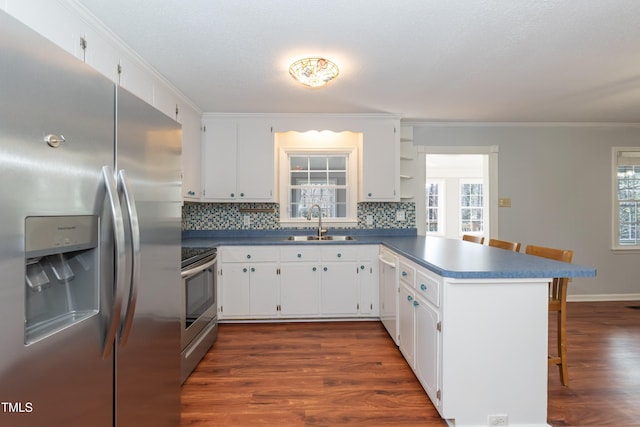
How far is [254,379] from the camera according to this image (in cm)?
228

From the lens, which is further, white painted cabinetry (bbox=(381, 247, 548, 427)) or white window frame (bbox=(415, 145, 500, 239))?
white window frame (bbox=(415, 145, 500, 239))

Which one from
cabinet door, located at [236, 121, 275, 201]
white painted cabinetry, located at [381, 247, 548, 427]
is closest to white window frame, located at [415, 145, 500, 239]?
cabinet door, located at [236, 121, 275, 201]

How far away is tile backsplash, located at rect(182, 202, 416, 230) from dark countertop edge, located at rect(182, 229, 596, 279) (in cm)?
8

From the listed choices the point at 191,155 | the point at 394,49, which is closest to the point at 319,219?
the point at 191,155

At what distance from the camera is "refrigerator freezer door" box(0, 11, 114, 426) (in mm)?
729

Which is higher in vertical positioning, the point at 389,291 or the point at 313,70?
the point at 313,70

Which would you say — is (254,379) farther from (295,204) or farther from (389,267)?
(295,204)

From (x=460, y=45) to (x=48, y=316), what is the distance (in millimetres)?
2505

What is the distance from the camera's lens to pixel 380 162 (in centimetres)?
371

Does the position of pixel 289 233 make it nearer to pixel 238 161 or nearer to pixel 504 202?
pixel 238 161

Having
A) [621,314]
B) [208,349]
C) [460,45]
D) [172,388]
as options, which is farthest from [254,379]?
[621,314]

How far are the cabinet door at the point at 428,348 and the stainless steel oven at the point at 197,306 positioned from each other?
153cm

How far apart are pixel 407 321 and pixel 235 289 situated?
5.80 feet

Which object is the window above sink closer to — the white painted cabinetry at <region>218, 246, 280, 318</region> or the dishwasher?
the white painted cabinetry at <region>218, 246, 280, 318</region>
